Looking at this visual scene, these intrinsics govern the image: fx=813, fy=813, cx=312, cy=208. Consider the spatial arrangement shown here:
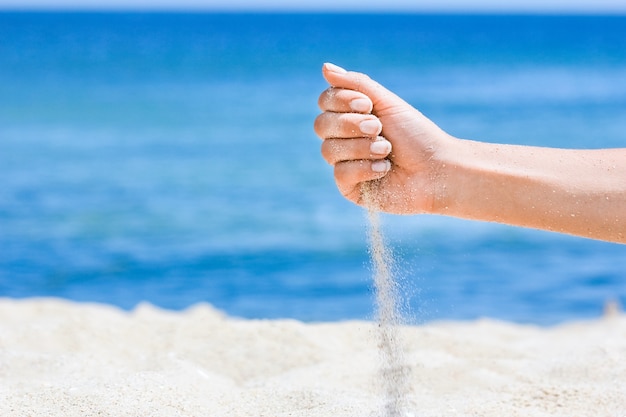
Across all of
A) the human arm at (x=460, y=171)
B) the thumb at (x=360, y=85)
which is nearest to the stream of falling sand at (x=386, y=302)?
the human arm at (x=460, y=171)

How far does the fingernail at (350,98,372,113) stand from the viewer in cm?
248

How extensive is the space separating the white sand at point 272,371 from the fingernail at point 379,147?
87cm

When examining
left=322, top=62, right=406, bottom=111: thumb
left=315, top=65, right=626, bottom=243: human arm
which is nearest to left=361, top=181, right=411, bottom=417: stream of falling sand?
left=315, top=65, right=626, bottom=243: human arm

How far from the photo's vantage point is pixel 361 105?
248 centimetres

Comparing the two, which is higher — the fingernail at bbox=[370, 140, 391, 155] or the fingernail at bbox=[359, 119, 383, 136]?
the fingernail at bbox=[359, 119, 383, 136]

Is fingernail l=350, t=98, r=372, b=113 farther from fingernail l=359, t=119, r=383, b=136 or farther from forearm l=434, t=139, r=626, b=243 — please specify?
forearm l=434, t=139, r=626, b=243

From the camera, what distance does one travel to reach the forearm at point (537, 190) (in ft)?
8.11

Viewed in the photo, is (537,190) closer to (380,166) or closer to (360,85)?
(380,166)

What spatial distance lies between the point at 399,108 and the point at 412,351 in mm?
1546

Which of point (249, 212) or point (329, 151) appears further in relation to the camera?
point (249, 212)

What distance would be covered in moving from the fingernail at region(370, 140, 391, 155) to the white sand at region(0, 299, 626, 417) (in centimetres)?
87

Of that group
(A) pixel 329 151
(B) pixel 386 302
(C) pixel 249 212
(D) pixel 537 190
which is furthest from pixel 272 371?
(C) pixel 249 212

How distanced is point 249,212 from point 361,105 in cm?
967

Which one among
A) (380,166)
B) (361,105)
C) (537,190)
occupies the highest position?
(361,105)
